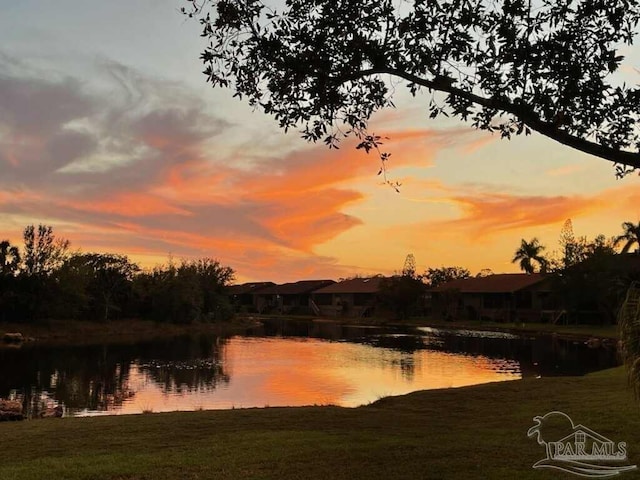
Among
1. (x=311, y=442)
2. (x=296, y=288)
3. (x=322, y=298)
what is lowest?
(x=311, y=442)

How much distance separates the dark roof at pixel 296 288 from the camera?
111625mm

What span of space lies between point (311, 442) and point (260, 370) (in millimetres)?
20836

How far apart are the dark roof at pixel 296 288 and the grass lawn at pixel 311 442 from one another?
96959 mm

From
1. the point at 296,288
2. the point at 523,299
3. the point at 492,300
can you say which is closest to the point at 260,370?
the point at 523,299

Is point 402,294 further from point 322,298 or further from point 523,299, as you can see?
point 322,298

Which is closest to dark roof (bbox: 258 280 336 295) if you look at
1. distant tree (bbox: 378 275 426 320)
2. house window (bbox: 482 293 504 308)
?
distant tree (bbox: 378 275 426 320)

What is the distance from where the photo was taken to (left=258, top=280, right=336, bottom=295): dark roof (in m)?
112

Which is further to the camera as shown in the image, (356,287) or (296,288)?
(296,288)

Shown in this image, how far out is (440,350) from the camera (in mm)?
40094

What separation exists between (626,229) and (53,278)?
56277 mm

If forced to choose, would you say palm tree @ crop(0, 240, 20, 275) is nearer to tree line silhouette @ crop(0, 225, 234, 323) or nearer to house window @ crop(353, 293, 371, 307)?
tree line silhouette @ crop(0, 225, 234, 323)

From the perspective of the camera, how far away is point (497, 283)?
7644cm

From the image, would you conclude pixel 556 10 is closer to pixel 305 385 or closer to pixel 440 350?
pixel 305 385

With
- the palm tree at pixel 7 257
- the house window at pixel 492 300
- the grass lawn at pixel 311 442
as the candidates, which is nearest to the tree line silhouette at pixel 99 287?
the palm tree at pixel 7 257
